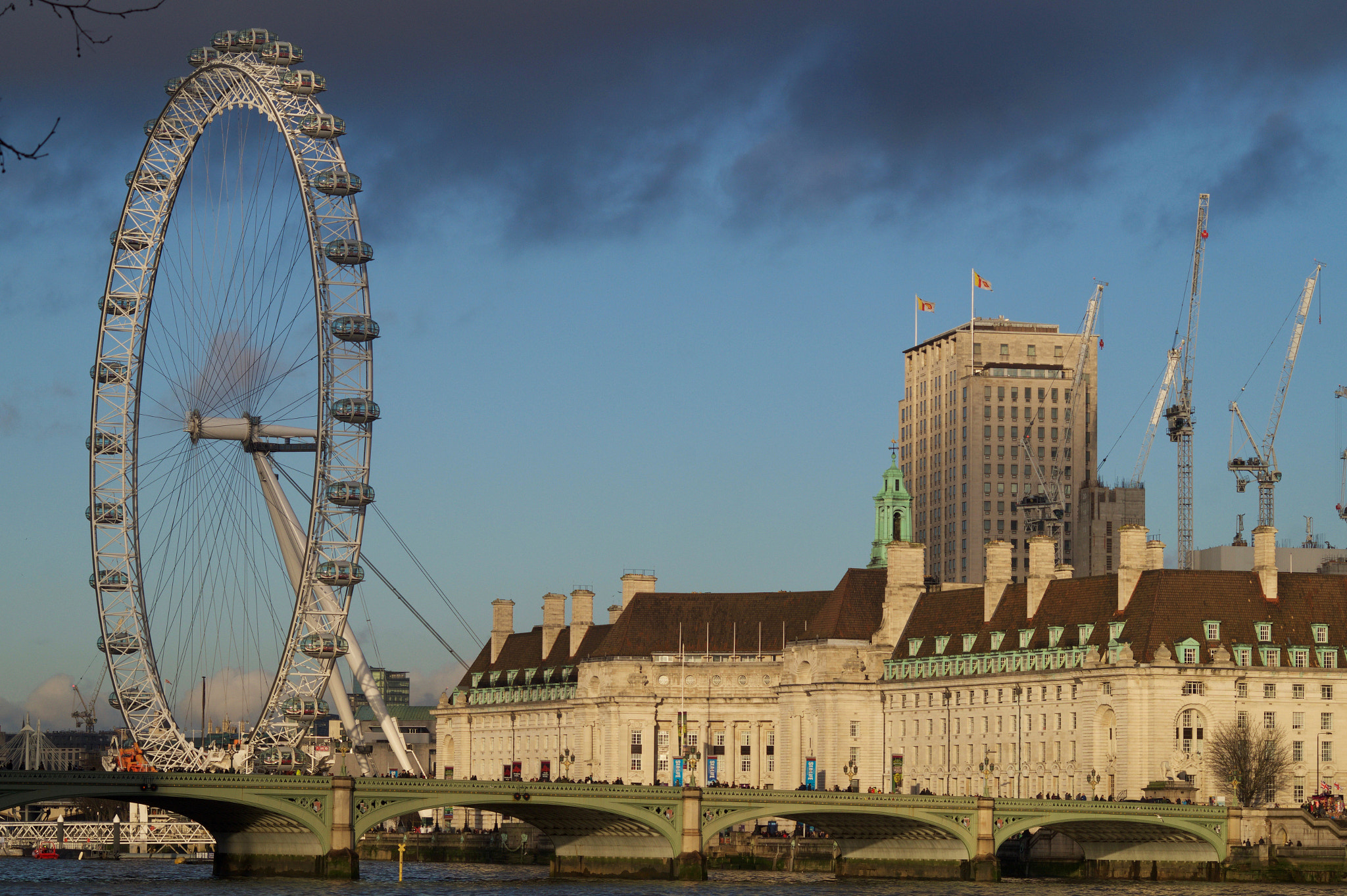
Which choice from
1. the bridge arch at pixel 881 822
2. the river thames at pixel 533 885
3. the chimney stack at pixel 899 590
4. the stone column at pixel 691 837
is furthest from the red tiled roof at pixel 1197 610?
the stone column at pixel 691 837

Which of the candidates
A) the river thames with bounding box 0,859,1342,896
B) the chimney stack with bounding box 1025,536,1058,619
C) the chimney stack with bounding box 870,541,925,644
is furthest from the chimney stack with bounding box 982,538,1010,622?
the river thames with bounding box 0,859,1342,896

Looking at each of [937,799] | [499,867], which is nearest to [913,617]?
[499,867]

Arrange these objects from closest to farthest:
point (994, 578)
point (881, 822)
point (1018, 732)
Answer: point (881, 822), point (1018, 732), point (994, 578)

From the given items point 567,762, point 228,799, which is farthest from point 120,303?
point 567,762

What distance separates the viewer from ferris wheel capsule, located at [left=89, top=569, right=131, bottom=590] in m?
128

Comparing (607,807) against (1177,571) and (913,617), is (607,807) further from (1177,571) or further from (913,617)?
(913,617)

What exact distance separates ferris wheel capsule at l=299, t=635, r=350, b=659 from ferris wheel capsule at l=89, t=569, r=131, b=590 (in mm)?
9770

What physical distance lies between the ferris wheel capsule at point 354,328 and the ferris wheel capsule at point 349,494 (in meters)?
7.72

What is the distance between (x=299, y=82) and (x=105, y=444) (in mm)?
21863

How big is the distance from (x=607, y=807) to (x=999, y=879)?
85.7 feet

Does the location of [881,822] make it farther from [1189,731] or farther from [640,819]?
[1189,731]

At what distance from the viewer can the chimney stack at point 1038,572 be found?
165 metres

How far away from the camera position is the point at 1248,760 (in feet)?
472

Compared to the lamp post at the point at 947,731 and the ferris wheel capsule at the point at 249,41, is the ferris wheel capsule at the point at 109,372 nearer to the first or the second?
the ferris wheel capsule at the point at 249,41
